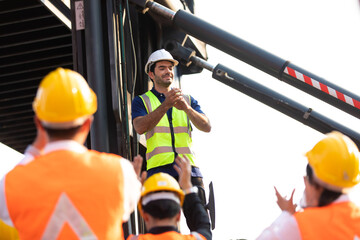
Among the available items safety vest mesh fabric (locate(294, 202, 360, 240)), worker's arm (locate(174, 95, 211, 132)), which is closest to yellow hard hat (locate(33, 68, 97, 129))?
safety vest mesh fabric (locate(294, 202, 360, 240))

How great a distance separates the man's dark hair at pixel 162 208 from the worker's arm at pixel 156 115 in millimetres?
1839

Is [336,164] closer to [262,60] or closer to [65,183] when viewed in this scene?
[65,183]

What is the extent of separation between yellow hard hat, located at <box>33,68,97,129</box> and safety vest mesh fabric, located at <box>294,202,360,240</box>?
1309 millimetres

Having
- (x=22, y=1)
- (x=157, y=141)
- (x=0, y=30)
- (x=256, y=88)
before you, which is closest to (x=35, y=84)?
(x=0, y=30)

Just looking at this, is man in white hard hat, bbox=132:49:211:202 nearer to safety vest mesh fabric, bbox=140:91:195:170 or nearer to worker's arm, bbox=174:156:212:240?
safety vest mesh fabric, bbox=140:91:195:170

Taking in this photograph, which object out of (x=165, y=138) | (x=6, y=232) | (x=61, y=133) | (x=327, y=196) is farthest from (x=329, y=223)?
(x=165, y=138)

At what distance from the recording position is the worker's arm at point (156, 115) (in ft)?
17.2

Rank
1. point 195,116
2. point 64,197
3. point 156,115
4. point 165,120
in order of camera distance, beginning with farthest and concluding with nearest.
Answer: point 165,120, point 195,116, point 156,115, point 64,197

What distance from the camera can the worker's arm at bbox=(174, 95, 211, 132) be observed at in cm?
536

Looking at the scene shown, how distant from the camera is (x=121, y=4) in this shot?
6.19 meters

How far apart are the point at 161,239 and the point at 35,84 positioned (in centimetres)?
856

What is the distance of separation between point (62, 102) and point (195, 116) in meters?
2.59

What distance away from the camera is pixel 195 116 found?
5.48 meters

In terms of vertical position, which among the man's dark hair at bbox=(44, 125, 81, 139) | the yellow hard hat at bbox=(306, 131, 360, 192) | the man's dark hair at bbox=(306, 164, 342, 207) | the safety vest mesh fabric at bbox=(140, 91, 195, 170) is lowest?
the man's dark hair at bbox=(306, 164, 342, 207)
